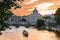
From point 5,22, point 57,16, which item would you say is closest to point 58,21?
point 57,16

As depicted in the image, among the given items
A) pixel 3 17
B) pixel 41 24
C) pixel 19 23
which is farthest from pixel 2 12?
pixel 19 23

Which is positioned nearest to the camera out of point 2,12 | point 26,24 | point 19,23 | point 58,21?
point 2,12

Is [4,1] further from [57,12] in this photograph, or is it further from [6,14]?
[57,12]

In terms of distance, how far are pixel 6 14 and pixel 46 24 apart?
32930 millimetres

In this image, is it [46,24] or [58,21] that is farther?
[46,24]

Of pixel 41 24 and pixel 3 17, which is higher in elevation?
pixel 3 17

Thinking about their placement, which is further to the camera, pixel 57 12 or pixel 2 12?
pixel 57 12

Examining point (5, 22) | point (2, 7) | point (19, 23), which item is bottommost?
point (19, 23)

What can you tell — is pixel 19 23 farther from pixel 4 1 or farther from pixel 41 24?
pixel 4 1

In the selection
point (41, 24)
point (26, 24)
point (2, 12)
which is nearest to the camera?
point (2, 12)

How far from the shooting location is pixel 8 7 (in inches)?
189

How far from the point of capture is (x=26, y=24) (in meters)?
41.4

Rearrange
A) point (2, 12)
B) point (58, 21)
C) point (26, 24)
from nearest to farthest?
point (2, 12), point (58, 21), point (26, 24)

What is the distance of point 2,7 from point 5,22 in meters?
0.32
